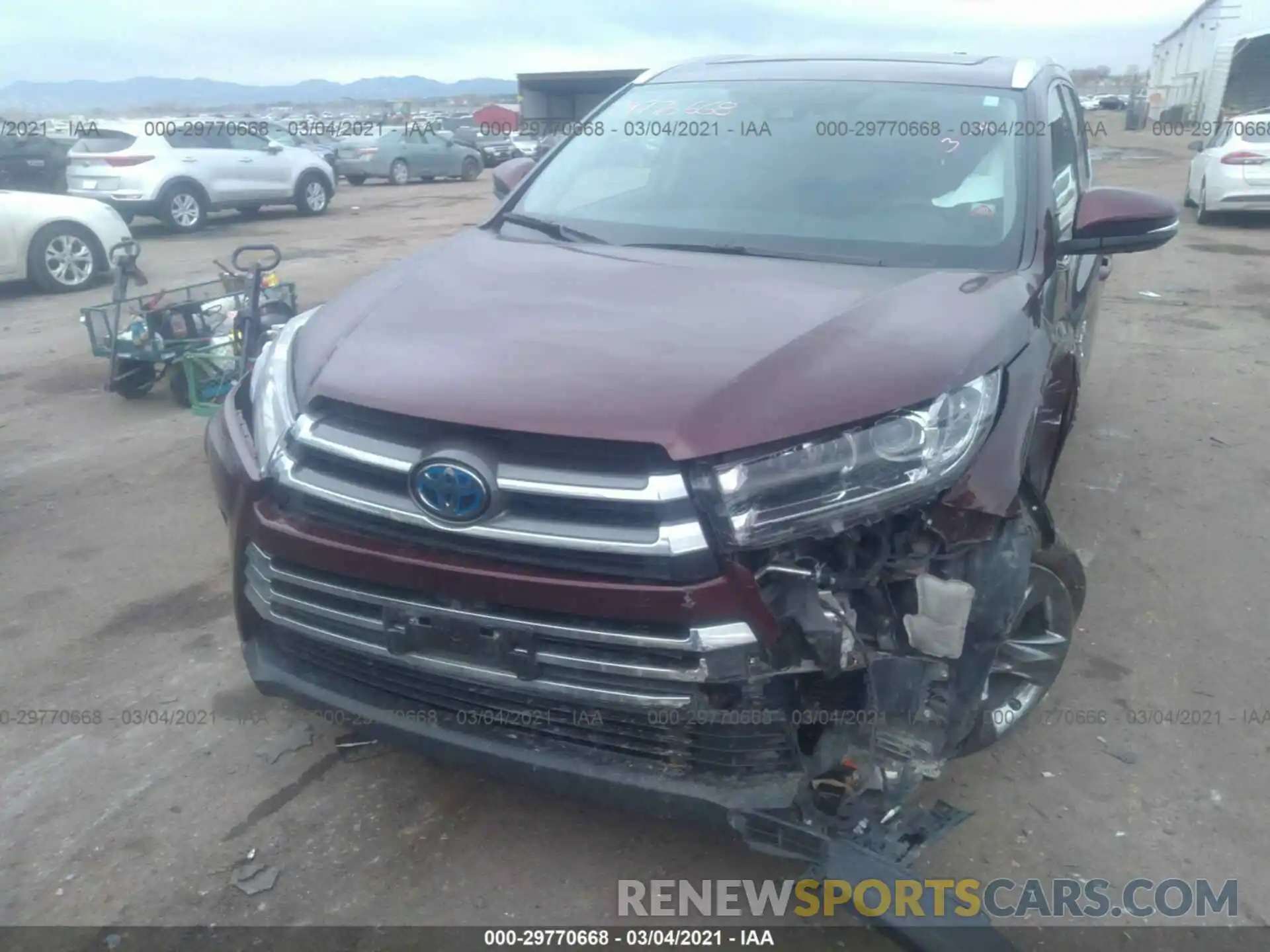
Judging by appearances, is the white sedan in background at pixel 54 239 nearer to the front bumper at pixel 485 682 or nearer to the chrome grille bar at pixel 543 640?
the front bumper at pixel 485 682

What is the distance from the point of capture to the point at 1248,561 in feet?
13.9

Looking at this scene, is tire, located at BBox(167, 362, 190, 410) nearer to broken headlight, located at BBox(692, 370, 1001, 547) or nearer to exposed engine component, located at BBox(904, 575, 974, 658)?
broken headlight, located at BBox(692, 370, 1001, 547)

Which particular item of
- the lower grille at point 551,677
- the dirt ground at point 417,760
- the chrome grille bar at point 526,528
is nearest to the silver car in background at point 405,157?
the dirt ground at point 417,760

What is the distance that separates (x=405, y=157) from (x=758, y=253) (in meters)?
23.3

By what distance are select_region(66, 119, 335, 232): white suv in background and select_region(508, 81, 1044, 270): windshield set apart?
520 inches

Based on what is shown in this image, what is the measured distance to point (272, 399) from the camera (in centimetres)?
264

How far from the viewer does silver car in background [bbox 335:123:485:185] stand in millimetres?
24156

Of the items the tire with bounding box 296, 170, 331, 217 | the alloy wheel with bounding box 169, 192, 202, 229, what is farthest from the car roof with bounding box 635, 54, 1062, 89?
the tire with bounding box 296, 170, 331, 217

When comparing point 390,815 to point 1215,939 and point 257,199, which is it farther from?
point 257,199

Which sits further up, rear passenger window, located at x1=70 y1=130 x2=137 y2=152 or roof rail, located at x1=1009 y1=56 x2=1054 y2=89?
roof rail, located at x1=1009 y1=56 x2=1054 y2=89

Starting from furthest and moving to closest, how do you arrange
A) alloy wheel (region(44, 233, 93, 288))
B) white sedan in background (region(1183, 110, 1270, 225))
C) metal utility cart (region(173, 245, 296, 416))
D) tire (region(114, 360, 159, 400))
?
white sedan in background (region(1183, 110, 1270, 225))
alloy wheel (region(44, 233, 93, 288))
tire (region(114, 360, 159, 400))
metal utility cart (region(173, 245, 296, 416))

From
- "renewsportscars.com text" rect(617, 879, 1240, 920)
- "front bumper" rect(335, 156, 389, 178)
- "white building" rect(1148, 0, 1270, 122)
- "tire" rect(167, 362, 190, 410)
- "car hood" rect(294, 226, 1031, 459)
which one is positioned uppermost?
"white building" rect(1148, 0, 1270, 122)

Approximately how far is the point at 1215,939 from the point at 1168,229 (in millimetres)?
2079

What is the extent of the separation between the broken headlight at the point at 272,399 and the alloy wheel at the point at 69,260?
29.4 feet
